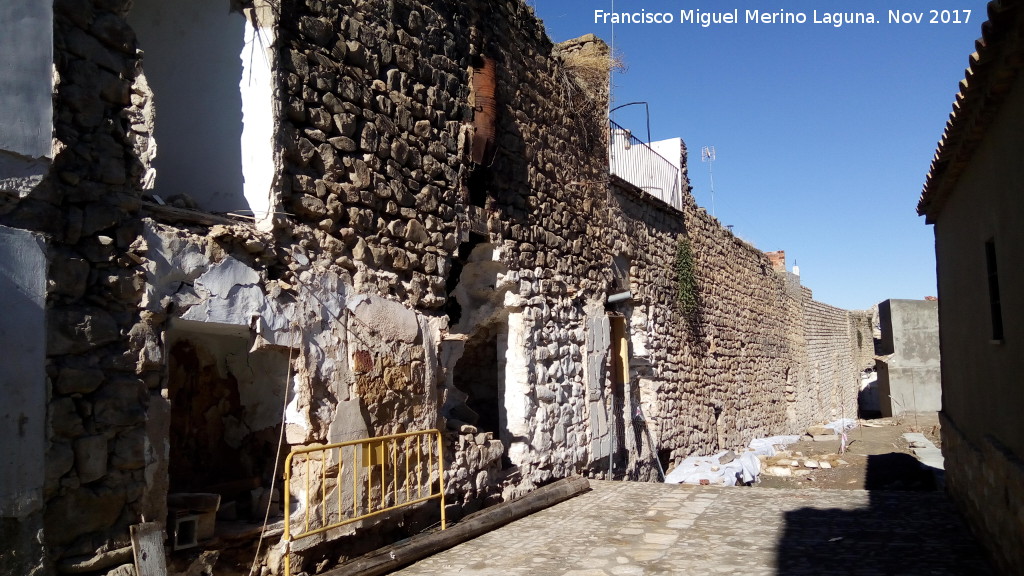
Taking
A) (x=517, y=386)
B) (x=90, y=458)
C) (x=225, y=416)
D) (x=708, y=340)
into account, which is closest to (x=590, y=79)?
(x=517, y=386)

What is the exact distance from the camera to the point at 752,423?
53.7 ft

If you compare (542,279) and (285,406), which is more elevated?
(542,279)

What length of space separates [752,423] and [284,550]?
1332 cm

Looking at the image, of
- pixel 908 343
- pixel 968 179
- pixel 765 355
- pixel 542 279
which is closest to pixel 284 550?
pixel 542 279

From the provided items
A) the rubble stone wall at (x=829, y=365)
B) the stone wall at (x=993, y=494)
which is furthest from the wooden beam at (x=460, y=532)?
the rubble stone wall at (x=829, y=365)

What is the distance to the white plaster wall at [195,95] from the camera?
5246mm

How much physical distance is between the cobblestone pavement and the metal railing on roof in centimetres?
512

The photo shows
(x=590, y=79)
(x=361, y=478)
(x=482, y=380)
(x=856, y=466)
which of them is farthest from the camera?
(x=856, y=466)

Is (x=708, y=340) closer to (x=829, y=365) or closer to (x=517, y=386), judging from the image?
(x=517, y=386)

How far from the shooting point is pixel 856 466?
13.3 metres

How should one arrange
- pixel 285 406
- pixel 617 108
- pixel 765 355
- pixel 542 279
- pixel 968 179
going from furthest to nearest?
pixel 765 355, pixel 617 108, pixel 542 279, pixel 968 179, pixel 285 406

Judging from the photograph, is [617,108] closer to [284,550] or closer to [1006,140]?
[1006,140]

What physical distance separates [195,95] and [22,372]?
8.29ft

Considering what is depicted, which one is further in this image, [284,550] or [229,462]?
[229,462]
